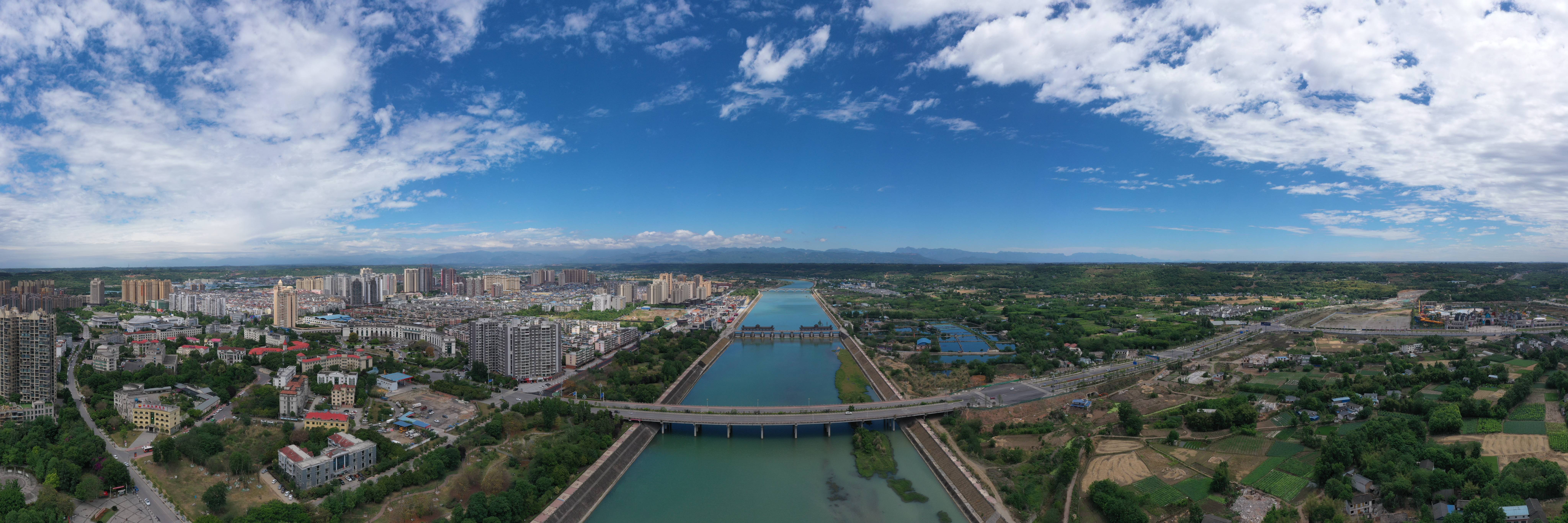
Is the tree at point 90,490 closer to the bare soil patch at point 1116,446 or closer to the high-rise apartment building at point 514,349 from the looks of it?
the high-rise apartment building at point 514,349

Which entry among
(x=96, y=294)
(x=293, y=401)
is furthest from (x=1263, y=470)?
(x=96, y=294)

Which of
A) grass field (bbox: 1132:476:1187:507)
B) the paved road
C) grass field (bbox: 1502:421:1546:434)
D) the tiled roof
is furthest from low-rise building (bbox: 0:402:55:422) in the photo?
grass field (bbox: 1502:421:1546:434)

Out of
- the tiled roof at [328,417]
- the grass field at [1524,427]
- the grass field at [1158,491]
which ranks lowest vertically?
the grass field at [1158,491]

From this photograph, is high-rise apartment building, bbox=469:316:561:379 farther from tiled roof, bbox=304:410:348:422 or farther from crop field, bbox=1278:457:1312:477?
crop field, bbox=1278:457:1312:477

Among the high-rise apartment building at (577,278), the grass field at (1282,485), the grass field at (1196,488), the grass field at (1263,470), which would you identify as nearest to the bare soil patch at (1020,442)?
the grass field at (1196,488)

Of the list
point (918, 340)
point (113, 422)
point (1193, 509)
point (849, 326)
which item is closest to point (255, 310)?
point (113, 422)
